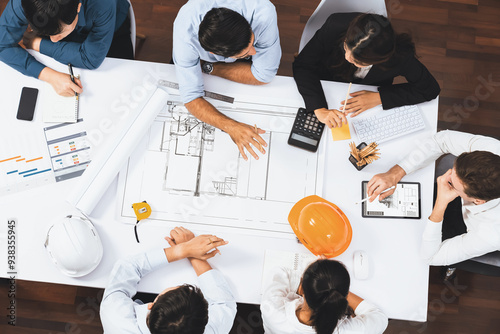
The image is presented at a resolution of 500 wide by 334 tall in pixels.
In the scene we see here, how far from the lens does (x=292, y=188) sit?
1625 millimetres

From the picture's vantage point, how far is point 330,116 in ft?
5.36

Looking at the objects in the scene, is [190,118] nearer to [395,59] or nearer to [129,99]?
[129,99]

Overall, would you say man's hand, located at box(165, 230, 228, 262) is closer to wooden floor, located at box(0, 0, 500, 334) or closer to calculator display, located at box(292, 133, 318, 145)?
calculator display, located at box(292, 133, 318, 145)

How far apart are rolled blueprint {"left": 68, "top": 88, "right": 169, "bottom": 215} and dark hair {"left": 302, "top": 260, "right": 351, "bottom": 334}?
2.72 feet

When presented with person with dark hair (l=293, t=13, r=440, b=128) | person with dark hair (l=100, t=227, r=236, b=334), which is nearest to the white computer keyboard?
person with dark hair (l=293, t=13, r=440, b=128)

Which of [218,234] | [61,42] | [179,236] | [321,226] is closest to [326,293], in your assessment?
[321,226]

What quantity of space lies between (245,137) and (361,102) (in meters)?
0.51

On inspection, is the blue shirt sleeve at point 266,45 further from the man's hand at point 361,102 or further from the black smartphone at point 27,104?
the black smartphone at point 27,104

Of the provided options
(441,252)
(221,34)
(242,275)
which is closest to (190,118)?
(221,34)

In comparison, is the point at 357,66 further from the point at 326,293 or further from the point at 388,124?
the point at 326,293

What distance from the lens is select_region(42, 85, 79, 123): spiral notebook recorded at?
1646 mm

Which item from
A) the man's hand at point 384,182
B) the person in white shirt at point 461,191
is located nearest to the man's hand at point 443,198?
the person in white shirt at point 461,191

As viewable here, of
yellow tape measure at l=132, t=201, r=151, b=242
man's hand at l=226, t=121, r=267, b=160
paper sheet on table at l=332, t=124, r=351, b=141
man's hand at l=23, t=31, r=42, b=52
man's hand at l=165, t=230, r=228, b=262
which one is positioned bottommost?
man's hand at l=165, t=230, r=228, b=262

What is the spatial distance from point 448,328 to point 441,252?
1.04 meters
